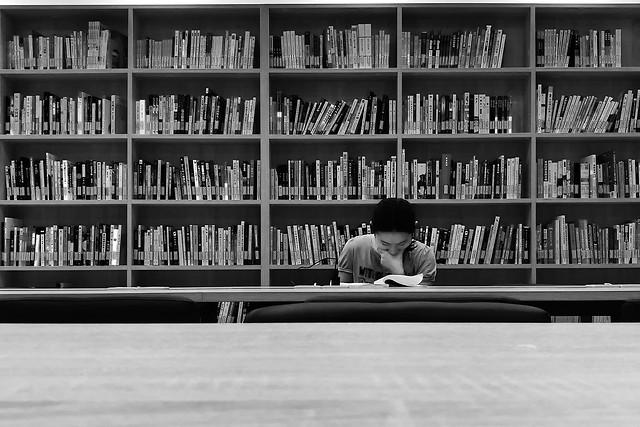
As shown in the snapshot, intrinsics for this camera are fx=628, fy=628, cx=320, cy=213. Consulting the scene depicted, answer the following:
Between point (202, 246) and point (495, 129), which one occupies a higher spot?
point (495, 129)

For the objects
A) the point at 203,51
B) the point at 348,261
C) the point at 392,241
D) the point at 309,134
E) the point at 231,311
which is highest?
the point at 203,51

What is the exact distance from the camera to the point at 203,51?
4527 millimetres

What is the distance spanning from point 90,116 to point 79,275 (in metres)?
1.22

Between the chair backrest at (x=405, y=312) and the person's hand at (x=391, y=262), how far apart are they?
2299mm

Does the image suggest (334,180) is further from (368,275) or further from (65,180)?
(65,180)

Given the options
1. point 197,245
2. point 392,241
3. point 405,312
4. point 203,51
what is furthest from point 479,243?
point 405,312

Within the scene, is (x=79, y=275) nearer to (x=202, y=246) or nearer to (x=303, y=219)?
(x=202, y=246)

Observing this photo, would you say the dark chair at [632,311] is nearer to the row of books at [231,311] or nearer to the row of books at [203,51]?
the row of books at [231,311]

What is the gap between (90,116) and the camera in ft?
14.9

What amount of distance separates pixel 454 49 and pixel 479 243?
140 cm

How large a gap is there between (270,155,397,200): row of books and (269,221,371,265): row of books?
0.81 ft
